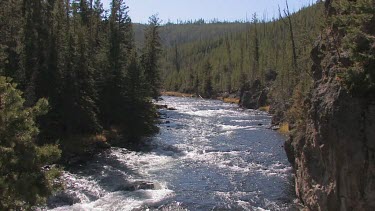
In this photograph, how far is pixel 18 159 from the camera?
13.6 meters

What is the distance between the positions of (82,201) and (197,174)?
10.3 meters

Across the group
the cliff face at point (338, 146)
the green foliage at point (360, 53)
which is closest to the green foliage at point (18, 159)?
the cliff face at point (338, 146)

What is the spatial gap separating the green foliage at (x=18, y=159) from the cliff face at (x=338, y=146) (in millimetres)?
11935

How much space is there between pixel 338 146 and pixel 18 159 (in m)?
13.0

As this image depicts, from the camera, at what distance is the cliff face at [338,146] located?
17078mm


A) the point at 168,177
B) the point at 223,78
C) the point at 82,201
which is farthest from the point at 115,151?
the point at 223,78

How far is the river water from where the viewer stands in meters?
25.9

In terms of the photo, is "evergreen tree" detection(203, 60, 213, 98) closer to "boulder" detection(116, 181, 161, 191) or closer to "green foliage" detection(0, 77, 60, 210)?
"boulder" detection(116, 181, 161, 191)

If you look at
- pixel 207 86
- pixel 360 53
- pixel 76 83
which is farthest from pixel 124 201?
pixel 207 86

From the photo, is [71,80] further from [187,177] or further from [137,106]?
[187,177]

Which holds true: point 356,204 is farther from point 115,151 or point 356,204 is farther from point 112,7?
point 112,7

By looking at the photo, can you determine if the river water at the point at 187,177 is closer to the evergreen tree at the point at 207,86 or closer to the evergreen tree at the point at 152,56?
the evergreen tree at the point at 152,56

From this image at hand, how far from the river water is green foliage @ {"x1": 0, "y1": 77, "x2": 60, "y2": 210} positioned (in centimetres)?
1130

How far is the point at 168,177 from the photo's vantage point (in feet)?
105
